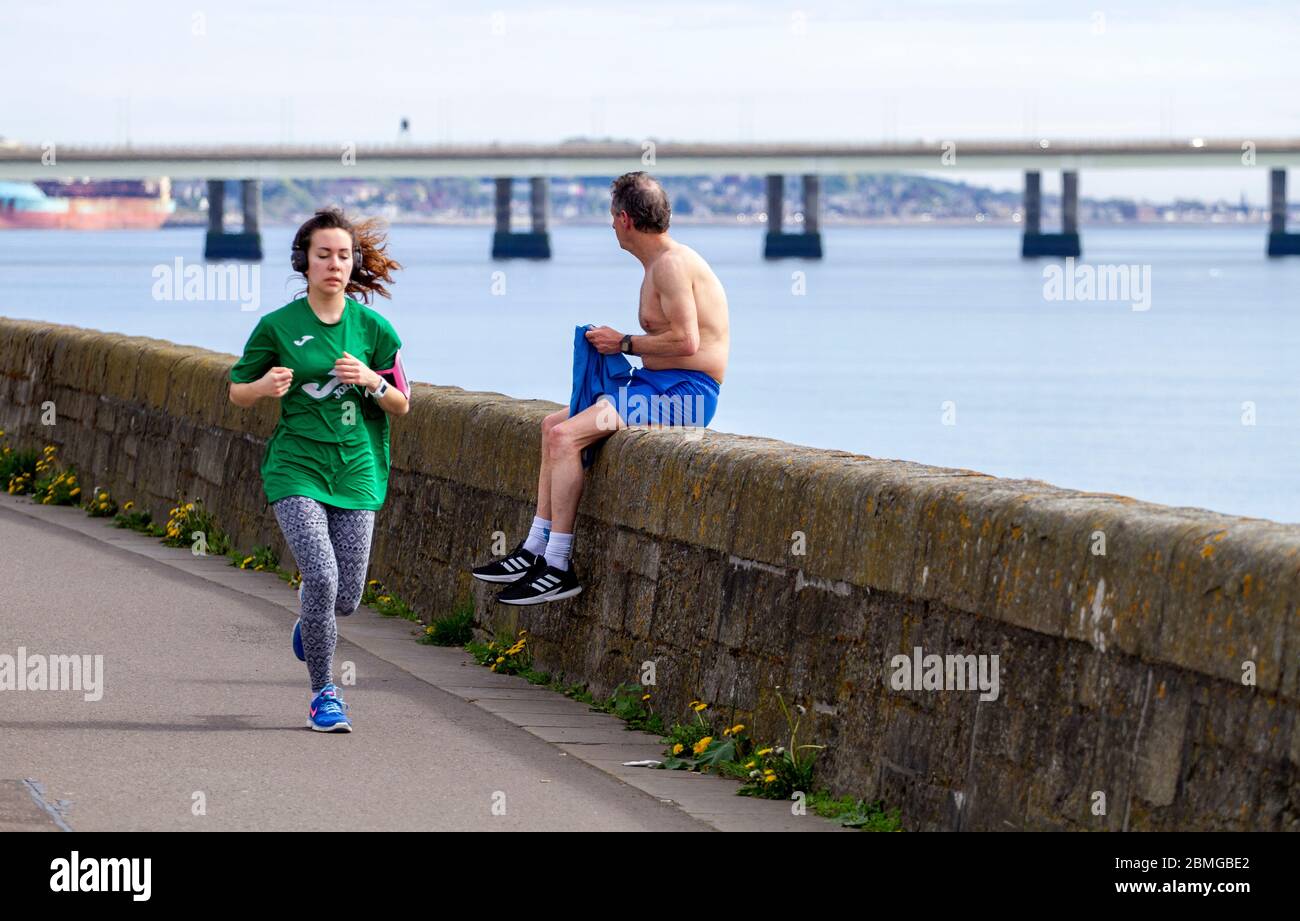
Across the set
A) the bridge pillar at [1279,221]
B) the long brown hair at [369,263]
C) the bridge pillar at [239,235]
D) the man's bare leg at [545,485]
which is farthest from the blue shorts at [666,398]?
the bridge pillar at [1279,221]

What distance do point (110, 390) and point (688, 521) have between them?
6848 millimetres

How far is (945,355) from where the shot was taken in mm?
68688

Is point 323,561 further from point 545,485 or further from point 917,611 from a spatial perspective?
point 917,611

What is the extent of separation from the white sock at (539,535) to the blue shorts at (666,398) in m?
0.47

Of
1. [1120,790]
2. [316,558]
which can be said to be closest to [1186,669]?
[1120,790]

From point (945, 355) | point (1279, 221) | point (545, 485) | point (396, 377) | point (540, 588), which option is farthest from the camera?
point (1279, 221)

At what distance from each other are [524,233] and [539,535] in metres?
136

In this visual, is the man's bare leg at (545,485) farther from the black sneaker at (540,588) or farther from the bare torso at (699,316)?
the bare torso at (699,316)

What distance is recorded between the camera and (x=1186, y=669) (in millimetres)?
4680

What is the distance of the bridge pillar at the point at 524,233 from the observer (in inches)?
5285

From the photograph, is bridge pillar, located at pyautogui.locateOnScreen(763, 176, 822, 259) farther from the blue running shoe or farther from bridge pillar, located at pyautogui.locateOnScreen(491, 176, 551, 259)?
the blue running shoe

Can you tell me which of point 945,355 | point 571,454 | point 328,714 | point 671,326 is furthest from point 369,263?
point 945,355

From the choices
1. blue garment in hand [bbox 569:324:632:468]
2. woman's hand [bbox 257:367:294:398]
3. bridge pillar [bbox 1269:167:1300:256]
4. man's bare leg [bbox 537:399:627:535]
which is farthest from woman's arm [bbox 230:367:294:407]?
bridge pillar [bbox 1269:167:1300:256]
